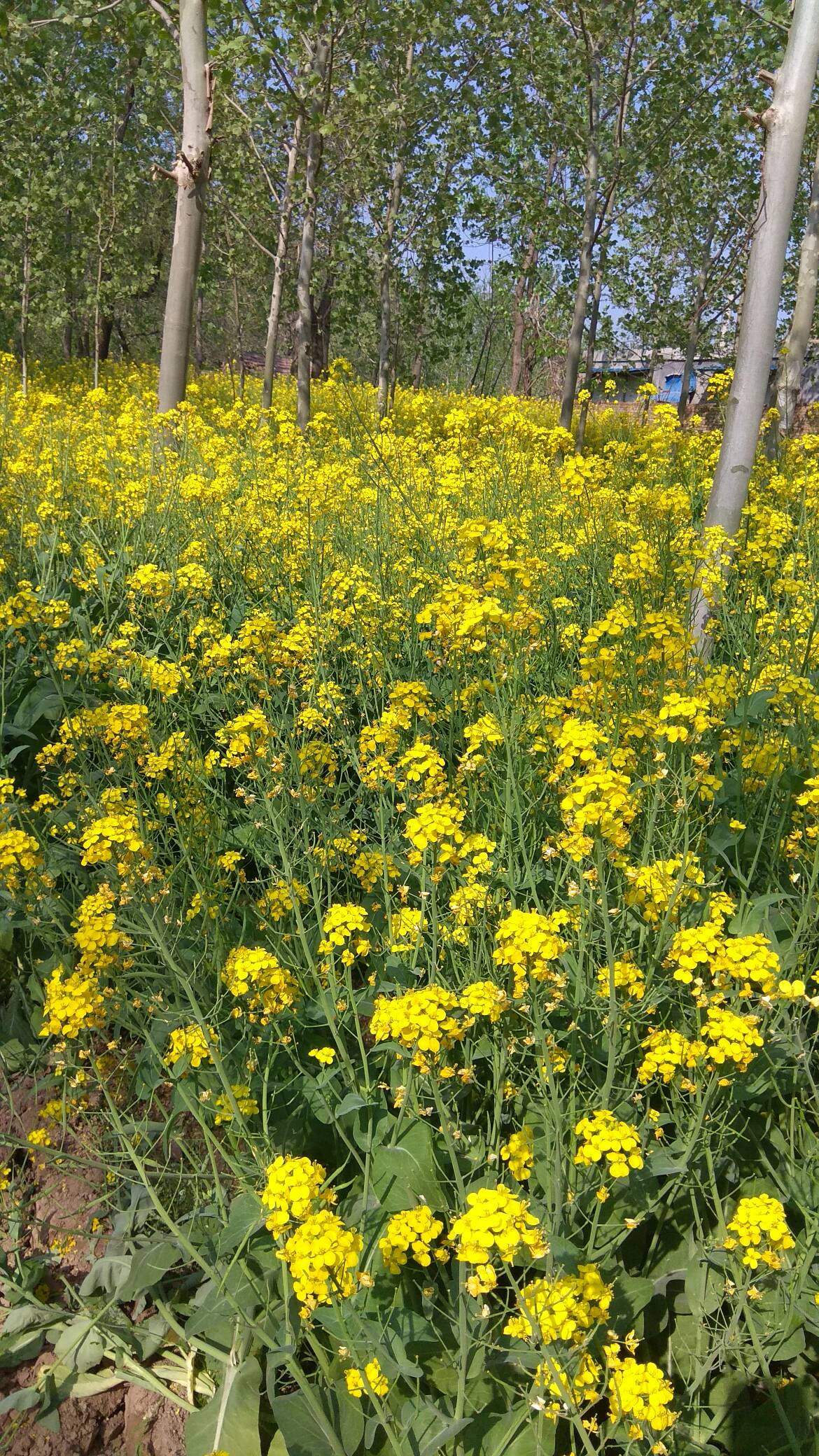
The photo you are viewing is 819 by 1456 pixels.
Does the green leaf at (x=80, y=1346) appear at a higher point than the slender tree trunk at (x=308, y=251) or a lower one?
lower

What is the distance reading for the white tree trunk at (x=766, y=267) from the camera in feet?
10.1

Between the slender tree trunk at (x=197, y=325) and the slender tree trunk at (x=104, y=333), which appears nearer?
the slender tree trunk at (x=104, y=333)

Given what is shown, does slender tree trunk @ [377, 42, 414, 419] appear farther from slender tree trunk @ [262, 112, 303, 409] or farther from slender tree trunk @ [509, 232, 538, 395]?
slender tree trunk @ [509, 232, 538, 395]

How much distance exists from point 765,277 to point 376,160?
30.3 ft

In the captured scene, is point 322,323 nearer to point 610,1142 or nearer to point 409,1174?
point 409,1174

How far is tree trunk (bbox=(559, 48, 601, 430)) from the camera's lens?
812cm

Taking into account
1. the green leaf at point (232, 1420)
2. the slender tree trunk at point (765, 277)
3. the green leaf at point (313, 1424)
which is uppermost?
the slender tree trunk at point (765, 277)

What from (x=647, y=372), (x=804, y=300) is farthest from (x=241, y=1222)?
(x=647, y=372)

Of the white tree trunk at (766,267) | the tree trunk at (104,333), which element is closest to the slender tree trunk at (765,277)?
the white tree trunk at (766,267)

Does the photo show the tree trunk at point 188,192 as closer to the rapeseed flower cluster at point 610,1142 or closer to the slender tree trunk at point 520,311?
the rapeseed flower cluster at point 610,1142

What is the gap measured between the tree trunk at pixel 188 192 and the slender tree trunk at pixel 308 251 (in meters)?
1.81

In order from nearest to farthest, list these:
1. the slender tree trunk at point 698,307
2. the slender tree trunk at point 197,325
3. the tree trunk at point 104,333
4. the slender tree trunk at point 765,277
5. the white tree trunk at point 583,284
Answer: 1. the slender tree trunk at point 765,277
2. the white tree trunk at point 583,284
3. the tree trunk at point 104,333
4. the slender tree trunk at point 698,307
5. the slender tree trunk at point 197,325

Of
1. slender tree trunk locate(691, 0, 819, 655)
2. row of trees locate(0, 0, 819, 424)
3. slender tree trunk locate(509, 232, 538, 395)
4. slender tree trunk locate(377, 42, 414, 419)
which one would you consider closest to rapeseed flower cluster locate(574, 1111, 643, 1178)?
slender tree trunk locate(691, 0, 819, 655)

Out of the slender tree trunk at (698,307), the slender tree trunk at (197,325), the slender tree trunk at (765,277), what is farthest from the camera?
the slender tree trunk at (197,325)
